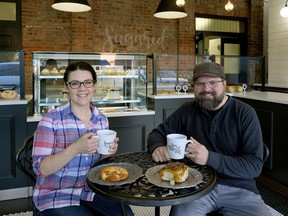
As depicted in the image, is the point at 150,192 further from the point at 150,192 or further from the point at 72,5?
the point at 72,5

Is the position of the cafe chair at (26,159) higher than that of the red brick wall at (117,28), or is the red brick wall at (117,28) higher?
the red brick wall at (117,28)

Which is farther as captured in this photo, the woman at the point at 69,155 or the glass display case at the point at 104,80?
the glass display case at the point at 104,80

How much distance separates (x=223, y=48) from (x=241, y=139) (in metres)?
6.30

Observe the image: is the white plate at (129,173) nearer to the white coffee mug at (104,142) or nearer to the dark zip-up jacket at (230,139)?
the white coffee mug at (104,142)

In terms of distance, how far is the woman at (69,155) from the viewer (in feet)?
4.89

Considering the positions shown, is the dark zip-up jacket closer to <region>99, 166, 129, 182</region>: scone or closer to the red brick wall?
<region>99, 166, 129, 182</region>: scone

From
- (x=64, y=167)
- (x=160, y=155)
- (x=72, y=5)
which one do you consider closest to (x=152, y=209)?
(x=160, y=155)

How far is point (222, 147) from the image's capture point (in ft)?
5.62

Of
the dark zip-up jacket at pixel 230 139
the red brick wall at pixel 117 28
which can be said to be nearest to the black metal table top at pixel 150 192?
the dark zip-up jacket at pixel 230 139

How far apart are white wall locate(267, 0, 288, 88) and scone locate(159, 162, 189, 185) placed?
198 inches

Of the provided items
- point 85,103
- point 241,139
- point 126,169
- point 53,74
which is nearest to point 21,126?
point 53,74

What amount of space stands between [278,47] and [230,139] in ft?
16.6

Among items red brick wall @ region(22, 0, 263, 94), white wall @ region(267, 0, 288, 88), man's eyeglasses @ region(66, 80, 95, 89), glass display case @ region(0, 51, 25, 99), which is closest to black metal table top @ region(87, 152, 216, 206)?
man's eyeglasses @ region(66, 80, 95, 89)

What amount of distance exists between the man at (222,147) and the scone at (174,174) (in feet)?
0.46
